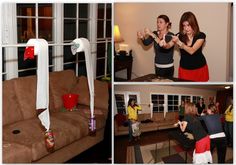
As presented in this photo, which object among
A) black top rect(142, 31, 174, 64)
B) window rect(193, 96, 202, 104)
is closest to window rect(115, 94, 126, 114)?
black top rect(142, 31, 174, 64)

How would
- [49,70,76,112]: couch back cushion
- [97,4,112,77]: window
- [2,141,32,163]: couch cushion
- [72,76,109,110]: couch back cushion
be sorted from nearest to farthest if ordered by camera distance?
1. [2,141,32,163]: couch cushion
2. [49,70,76,112]: couch back cushion
3. [72,76,109,110]: couch back cushion
4. [97,4,112,77]: window

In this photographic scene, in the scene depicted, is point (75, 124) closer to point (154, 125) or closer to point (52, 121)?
point (52, 121)

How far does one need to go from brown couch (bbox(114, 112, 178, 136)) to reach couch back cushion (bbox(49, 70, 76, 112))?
1025 millimetres

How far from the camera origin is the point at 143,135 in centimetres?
165

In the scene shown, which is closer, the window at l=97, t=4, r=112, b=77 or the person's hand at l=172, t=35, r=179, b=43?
the person's hand at l=172, t=35, r=179, b=43

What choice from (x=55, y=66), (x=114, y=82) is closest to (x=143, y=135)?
(x=114, y=82)

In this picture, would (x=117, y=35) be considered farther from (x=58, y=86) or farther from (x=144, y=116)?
(x=58, y=86)

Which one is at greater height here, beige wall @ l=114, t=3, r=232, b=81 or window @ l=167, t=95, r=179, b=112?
beige wall @ l=114, t=3, r=232, b=81

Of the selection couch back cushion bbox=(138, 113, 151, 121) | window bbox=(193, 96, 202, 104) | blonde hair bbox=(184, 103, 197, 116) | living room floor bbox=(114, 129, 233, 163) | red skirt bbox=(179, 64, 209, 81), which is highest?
red skirt bbox=(179, 64, 209, 81)

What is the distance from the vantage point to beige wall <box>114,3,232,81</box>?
1.57 meters

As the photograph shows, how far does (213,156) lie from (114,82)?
0.63 metres

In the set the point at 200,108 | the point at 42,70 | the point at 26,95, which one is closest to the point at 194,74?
the point at 200,108

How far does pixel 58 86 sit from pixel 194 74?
1331 millimetres

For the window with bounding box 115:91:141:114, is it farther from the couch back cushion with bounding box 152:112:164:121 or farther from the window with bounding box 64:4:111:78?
the window with bounding box 64:4:111:78
